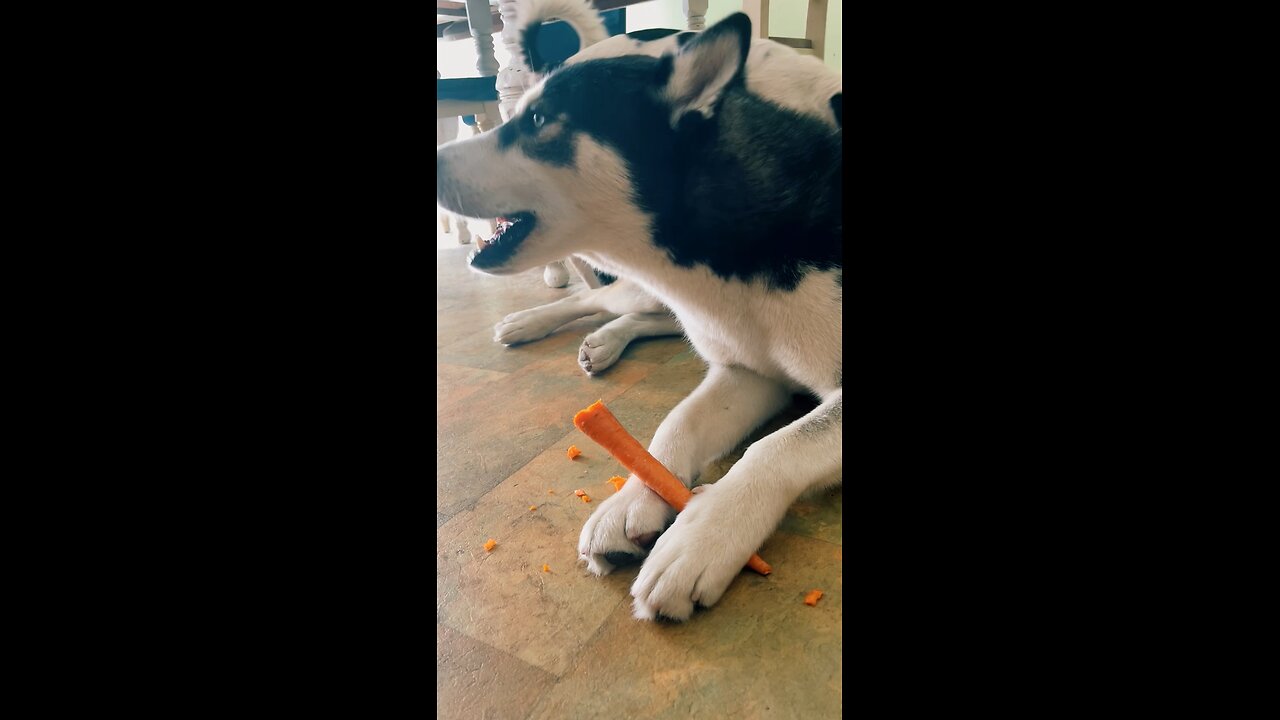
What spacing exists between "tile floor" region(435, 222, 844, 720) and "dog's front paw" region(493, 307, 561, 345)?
15 millimetres

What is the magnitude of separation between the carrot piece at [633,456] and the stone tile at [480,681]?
230 millimetres

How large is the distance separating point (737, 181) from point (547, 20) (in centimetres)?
Result: 32

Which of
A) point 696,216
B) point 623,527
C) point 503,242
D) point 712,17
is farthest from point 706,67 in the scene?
point 623,527

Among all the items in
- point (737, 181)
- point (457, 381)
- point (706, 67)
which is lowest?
point (457, 381)

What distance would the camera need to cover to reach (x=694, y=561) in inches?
27.3

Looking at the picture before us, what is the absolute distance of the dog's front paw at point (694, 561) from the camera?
653mm

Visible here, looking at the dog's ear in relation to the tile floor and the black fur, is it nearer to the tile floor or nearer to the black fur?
the black fur

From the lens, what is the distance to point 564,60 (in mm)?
657

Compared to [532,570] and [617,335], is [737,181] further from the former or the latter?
[532,570]

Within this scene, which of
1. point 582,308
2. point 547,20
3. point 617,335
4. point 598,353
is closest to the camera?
point 547,20
